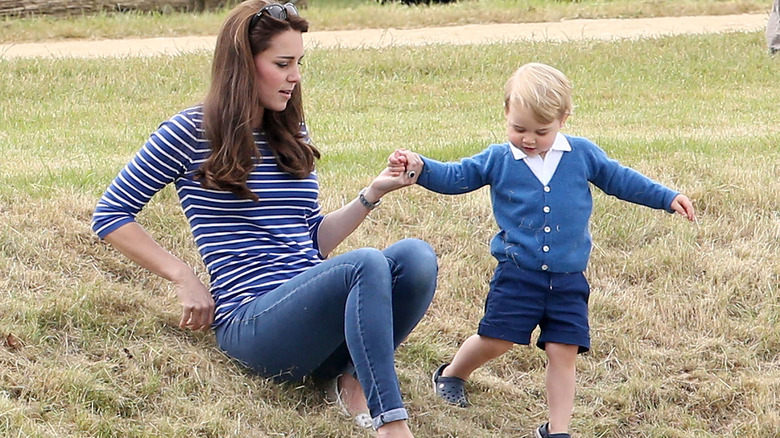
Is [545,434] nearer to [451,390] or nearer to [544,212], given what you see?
[451,390]

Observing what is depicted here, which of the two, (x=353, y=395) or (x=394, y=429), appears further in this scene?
(x=353, y=395)

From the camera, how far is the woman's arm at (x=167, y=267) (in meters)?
3.46

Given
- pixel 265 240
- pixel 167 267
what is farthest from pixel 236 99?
pixel 167 267

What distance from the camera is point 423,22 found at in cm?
1288

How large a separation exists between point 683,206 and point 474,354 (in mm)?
914

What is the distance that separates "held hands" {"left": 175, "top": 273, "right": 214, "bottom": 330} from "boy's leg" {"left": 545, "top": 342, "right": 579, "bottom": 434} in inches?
46.0

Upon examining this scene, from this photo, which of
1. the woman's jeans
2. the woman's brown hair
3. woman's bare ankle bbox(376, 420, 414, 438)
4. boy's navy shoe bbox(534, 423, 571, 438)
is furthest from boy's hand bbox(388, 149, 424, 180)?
boy's navy shoe bbox(534, 423, 571, 438)

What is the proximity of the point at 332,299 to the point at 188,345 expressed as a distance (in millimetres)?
798

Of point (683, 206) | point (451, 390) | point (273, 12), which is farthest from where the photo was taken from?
point (451, 390)

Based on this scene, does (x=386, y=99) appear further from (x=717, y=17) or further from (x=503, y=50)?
(x=717, y=17)

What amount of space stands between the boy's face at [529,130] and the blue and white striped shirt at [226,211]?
2.36 feet

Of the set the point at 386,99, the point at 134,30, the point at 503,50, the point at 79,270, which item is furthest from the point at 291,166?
the point at 134,30

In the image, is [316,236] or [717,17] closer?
[316,236]

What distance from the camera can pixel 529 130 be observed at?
11.8 ft
